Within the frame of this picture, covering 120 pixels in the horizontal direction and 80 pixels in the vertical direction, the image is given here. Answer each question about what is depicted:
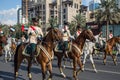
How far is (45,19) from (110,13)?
92490 millimetres

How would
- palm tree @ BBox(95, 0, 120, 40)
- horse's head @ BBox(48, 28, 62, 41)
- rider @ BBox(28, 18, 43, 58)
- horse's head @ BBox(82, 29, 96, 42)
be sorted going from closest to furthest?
horse's head @ BBox(48, 28, 62, 41) < rider @ BBox(28, 18, 43, 58) < horse's head @ BBox(82, 29, 96, 42) < palm tree @ BBox(95, 0, 120, 40)

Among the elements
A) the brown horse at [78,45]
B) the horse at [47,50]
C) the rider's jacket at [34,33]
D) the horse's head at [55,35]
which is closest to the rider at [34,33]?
the rider's jacket at [34,33]

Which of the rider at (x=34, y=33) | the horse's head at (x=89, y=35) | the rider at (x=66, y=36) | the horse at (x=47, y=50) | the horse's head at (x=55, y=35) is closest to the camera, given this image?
the horse at (x=47, y=50)

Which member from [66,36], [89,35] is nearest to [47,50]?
[89,35]

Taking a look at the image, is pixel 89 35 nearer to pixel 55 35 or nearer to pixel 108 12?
pixel 55 35

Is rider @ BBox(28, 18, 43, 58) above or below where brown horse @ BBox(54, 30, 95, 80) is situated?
above

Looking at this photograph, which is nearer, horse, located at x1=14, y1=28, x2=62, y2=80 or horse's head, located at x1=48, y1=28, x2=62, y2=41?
horse, located at x1=14, y1=28, x2=62, y2=80

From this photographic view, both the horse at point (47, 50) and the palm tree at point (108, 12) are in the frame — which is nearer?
the horse at point (47, 50)

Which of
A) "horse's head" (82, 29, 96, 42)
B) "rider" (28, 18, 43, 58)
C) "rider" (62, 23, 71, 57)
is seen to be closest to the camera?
"rider" (28, 18, 43, 58)

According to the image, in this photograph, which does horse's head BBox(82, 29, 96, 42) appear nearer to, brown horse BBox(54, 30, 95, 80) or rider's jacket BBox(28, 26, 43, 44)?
brown horse BBox(54, 30, 95, 80)

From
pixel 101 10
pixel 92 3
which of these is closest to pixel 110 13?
pixel 101 10

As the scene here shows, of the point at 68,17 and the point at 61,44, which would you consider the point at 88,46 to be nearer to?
the point at 61,44

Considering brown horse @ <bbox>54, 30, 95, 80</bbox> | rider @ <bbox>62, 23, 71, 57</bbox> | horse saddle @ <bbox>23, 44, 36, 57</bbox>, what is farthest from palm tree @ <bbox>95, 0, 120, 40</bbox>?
horse saddle @ <bbox>23, 44, 36, 57</bbox>

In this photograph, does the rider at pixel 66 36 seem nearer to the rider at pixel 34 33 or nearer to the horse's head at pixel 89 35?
the horse's head at pixel 89 35
